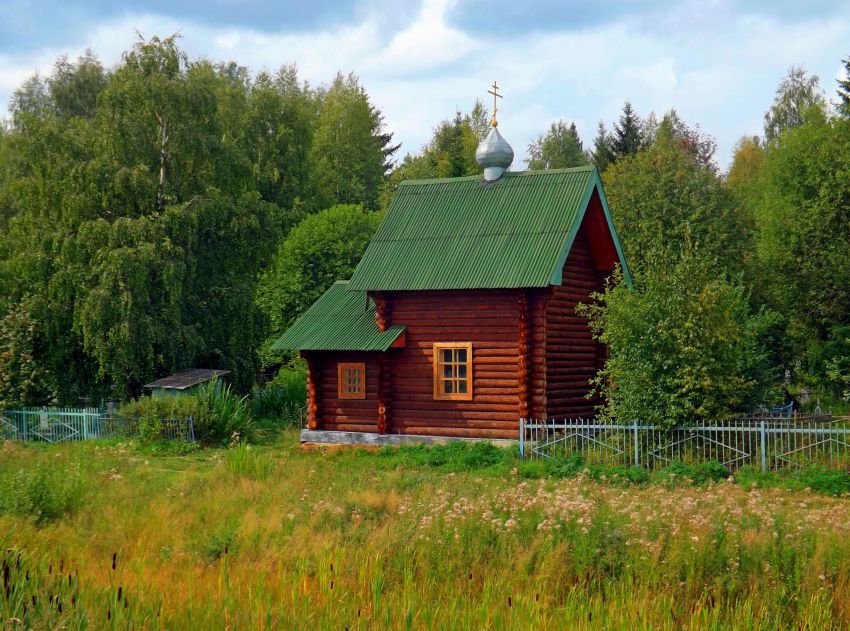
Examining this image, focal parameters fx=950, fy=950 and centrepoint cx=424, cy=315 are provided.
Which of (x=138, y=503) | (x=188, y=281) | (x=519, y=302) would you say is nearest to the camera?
(x=138, y=503)

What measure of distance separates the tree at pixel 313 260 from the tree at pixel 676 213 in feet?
40.6

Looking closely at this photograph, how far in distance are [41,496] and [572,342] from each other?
14.4 m

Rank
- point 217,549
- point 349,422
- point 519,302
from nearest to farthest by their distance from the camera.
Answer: point 217,549 → point 519,302 → point 349,422

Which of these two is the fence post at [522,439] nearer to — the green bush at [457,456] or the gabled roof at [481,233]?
the green bush at [457,456]

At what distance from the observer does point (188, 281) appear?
3100 cm

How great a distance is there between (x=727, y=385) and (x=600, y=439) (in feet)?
8.81

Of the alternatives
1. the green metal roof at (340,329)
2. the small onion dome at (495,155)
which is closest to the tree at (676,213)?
the small onion dome at (495,155)

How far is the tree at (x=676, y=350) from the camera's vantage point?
18.6 meters

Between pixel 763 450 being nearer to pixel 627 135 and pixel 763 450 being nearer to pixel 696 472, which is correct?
pixel 696 472

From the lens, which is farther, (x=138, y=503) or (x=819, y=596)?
(x=138, y=503)

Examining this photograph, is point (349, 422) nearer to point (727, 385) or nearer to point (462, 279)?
point (462, 279)

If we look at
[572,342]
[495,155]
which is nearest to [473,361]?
[572,342]

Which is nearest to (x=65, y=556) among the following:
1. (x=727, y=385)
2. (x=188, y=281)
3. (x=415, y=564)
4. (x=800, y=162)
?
(x=415, y=564)

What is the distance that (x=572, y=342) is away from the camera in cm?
2353
